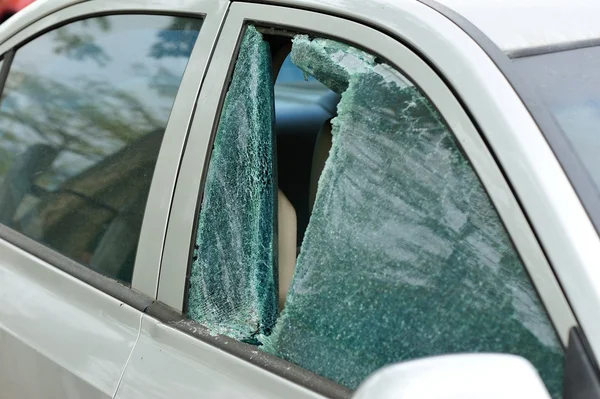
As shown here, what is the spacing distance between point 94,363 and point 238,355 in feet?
1.17

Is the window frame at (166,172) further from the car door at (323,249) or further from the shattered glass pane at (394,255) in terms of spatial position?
the shattered glass pane at (394,255)

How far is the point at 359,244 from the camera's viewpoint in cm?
140

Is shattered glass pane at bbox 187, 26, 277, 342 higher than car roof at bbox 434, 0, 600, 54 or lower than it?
lower

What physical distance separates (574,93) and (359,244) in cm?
45

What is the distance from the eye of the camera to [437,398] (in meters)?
0.95

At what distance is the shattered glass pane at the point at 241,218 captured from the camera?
1.63 metres

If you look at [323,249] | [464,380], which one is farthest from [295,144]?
[464,380]

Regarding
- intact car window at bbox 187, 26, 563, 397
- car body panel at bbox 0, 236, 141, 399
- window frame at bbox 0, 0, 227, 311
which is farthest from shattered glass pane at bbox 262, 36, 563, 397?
car body panel at bbox 0, 236, 141, 399

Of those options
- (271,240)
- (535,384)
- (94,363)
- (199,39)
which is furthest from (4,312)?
(535,384)

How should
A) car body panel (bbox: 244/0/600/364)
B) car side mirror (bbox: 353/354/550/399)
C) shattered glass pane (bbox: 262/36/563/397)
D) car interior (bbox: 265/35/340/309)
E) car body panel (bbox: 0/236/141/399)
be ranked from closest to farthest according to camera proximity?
car side mirror (bbox: 353/354/550/399)
car body panel (bbox: 244/0/600/364)
shattered glass pane (bbox: 262/36/563/397)
car body panel (bbox: 0/236/141/399)
car interior (bbox: 265/35/340/309)

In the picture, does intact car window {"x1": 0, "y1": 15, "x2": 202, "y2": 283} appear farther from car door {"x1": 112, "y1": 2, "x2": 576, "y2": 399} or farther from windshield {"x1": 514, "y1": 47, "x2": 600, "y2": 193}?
windshield {"x1": 514, "y1": 47, "x2": 600, "y2": 193}

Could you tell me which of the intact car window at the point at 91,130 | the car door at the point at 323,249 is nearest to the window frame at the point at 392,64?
the car door at the point at 323,249

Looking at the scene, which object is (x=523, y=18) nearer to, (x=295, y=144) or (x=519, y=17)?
(x=519, y=17)

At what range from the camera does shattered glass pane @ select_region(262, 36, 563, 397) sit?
3.93ft
